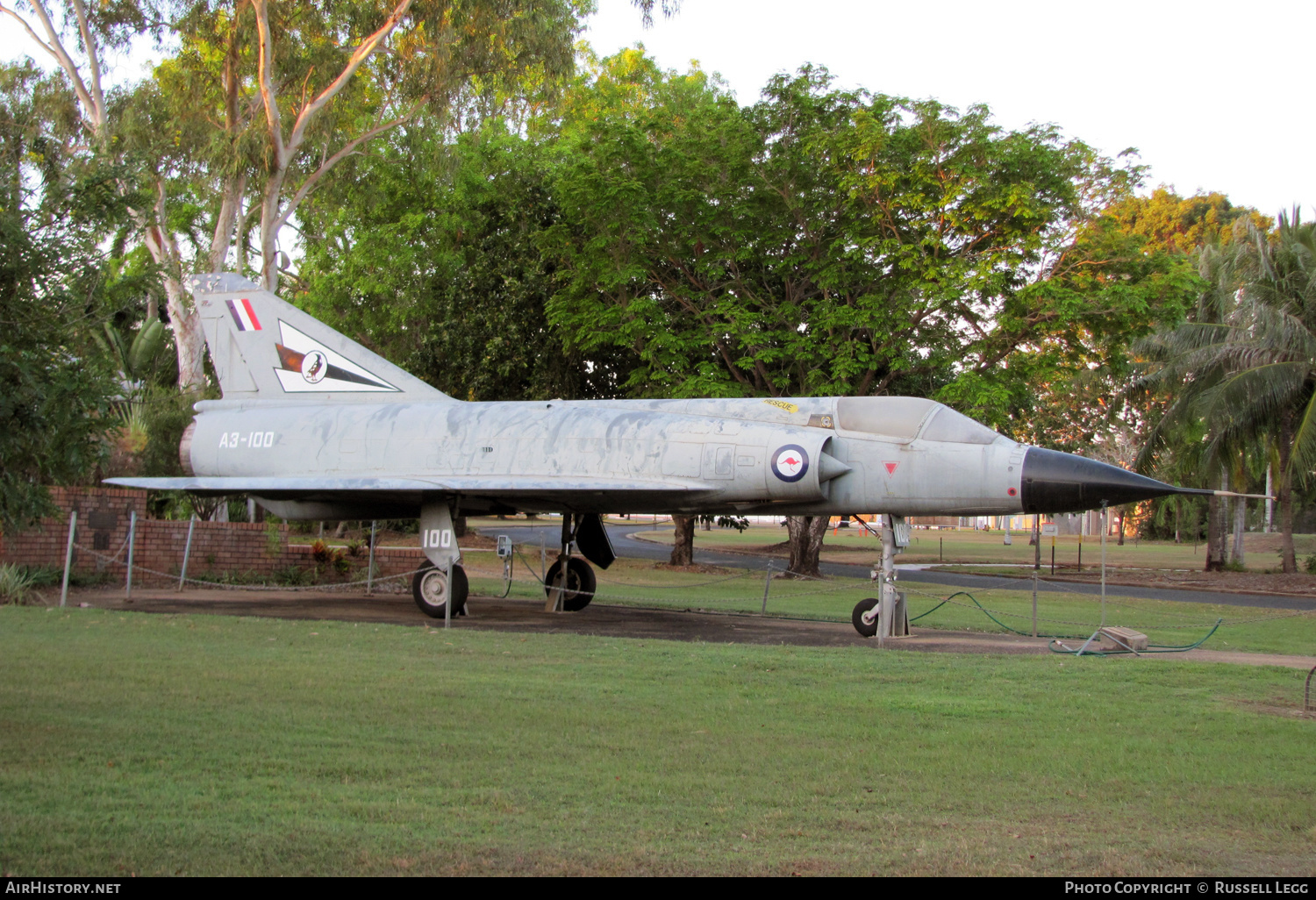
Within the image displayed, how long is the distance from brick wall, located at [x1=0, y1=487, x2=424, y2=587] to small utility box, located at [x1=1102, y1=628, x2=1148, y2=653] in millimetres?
12531

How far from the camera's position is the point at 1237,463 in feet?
101

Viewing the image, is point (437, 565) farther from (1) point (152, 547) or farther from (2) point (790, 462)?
(1) point (152, 547)

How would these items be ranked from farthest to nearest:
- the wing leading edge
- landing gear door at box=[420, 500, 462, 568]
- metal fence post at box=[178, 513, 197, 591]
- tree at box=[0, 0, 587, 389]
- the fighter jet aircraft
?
tree at box=[0, 0, 587, 389]
metal fence post at box=[178, 513, 197, 591]
landing gear door at box=[420, 500, 462, 568]
the wing leading edge
the fighter jet aircraft

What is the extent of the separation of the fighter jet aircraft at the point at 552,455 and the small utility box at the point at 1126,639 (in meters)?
1.60

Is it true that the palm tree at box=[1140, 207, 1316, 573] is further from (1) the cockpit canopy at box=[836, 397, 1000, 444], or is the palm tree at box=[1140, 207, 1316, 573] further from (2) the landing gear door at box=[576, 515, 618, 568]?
(2) the landing gear door at box=[576, 515, 618, 568]

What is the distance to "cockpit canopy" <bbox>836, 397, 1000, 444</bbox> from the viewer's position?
13.3 meters

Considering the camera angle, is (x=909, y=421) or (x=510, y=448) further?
(x=510, y=448)

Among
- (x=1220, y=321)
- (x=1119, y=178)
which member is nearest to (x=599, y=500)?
(x=1119, y=178)

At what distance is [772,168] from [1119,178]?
25.0ft

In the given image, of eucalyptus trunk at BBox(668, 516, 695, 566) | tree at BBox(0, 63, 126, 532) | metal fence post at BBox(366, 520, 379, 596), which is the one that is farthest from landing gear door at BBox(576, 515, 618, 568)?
eucalyptus trunk at BBox(668, 516, 695, 566)

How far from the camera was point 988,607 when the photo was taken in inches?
823

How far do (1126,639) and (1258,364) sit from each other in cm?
2052

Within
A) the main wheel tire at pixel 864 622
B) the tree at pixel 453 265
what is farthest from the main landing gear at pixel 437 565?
the tree at pixel 453 265

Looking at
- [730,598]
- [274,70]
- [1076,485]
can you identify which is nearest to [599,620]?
[730,598]
